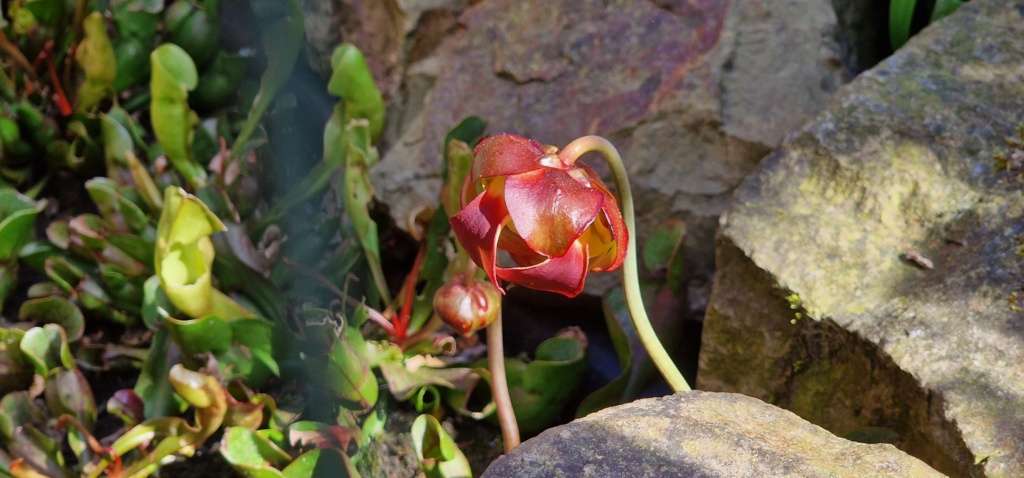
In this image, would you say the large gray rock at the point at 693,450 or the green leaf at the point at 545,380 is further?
the green leaf at the point at 545,380

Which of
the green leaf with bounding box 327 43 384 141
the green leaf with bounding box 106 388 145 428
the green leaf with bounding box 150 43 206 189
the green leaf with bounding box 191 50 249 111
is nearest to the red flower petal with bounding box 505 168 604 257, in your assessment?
the green leaf with bounding box 327 43 384 141

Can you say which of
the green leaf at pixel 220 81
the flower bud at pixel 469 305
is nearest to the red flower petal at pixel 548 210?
the flower bud at pixel 469 305

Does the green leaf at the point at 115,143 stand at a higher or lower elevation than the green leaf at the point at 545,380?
higher

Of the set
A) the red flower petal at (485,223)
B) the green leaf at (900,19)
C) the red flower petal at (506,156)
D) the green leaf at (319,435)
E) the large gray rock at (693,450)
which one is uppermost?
the red flower petal at (506,156)

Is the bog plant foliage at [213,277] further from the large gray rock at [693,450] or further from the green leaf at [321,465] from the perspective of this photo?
the large gray rock at [693,450]

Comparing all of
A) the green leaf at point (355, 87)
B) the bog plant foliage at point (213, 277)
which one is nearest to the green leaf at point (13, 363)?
the bog plant foliage at point (213, 277)

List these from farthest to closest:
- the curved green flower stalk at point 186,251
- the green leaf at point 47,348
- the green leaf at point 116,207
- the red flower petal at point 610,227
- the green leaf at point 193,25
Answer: the green leaf at point 193,25
the green leaf at point 116,207
the green leaf at point 47,348
the curved green flower stalk at point 186,251
the red flower petal at point 610,227

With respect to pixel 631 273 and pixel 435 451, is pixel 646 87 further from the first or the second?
pixel 435 451

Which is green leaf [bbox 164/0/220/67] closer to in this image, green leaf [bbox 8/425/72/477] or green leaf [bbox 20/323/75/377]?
green leaf [bbox 20/323/75/377]

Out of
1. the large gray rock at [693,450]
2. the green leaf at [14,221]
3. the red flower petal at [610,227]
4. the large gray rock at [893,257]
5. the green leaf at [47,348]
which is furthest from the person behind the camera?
the green leaf at [14,221]
